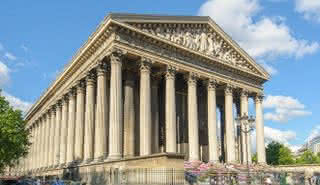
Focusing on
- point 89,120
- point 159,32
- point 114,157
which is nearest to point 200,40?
point 159,32

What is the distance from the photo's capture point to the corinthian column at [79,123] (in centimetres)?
4275

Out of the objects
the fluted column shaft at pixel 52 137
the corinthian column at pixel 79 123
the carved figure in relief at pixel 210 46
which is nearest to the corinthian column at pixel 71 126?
the corinthian column at pixel 79 123

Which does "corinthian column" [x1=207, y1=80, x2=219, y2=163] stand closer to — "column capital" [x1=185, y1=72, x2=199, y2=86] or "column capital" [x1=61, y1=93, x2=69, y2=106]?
"column capital" [x1=185, y1=72, x2=199, y2=86]

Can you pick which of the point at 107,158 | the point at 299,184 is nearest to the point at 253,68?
the point at 299,184

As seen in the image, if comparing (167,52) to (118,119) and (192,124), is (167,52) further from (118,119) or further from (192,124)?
(118,119)

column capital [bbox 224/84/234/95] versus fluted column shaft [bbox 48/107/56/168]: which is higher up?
column capital [bbox 224/84/234/95]

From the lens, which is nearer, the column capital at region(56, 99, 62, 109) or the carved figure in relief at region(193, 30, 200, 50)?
the carved figure in relief at region(193, 30, 200, 50)

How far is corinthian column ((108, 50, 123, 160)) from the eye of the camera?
112 ft

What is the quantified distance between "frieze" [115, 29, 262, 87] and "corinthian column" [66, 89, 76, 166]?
539 inches

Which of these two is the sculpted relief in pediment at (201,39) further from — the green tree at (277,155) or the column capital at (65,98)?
the green tree at (277,155)

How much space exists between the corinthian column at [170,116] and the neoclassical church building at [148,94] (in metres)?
0.10

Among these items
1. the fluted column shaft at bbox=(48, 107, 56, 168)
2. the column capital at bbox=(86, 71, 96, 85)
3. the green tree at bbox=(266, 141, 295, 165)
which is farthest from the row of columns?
the green tree at bbox=(266, 141, 295, 165)

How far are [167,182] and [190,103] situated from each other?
19.1 metres

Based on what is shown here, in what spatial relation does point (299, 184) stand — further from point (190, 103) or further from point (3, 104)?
point (3, 104)
